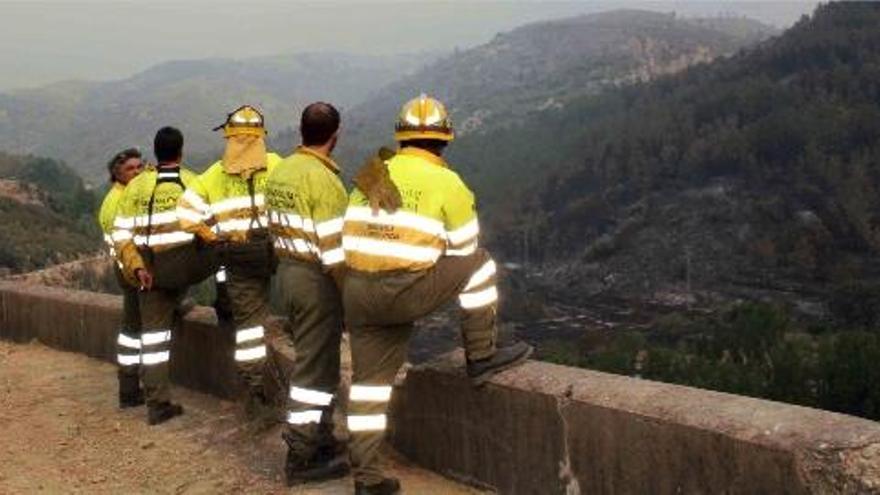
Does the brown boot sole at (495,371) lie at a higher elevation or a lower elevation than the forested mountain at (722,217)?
higher

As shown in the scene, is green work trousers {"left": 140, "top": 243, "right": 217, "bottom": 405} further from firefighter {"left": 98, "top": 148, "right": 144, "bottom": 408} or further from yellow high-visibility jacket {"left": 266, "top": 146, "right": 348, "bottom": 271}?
yellow high-visibility jacket {"left": 266, "top": 146, "right": 348, "bottom": 271}

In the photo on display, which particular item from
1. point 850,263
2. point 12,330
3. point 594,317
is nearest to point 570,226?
point 594,317

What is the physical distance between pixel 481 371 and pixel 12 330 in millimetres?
8175

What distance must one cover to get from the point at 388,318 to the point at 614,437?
3.90 ft

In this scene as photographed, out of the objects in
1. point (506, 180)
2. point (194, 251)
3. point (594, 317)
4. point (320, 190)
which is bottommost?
point (594, 317)

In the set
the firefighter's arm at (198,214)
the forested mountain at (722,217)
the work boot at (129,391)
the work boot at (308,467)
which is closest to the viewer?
the work boot at (308,467)

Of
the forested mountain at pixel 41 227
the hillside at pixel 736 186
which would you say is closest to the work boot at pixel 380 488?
the forested mountain at pixel 41 227

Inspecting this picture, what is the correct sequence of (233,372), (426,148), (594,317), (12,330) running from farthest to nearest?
(594,317) < (12,330) < (233,372) < (426,148)

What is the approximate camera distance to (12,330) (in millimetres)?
11438

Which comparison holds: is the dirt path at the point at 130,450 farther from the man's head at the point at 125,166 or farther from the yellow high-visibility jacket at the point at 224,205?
the man's head at the point at 125,166

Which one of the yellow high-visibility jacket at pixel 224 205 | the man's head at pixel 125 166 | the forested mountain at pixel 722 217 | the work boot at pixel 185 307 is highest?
the man's head at pixel 125 166

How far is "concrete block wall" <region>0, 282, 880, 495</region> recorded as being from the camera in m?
3.75

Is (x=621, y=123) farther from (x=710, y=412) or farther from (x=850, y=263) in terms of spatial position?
(x=710, y=412)

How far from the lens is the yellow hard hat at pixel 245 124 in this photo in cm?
628
